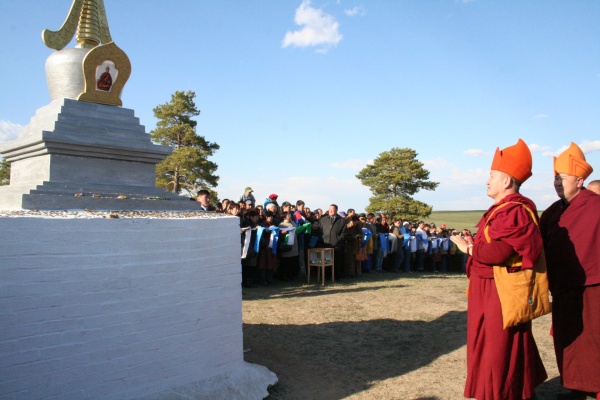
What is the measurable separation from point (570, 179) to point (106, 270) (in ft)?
13.3

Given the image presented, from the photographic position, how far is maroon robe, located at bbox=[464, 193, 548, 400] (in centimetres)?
344

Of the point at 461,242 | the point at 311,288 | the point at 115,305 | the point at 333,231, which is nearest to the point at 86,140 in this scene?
the point at 115,305

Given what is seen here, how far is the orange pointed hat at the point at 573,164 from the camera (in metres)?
4.31

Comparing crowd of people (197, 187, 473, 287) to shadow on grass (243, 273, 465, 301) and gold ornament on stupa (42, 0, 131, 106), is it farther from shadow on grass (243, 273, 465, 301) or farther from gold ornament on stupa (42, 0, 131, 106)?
gold ornament on stupa (42, 0, 131, 106)

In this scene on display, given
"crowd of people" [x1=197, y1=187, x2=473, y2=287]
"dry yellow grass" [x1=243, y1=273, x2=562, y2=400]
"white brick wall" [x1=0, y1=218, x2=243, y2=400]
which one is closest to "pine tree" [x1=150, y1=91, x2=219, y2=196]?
"crowd of people" [x1=197, y1=187, x2=473, y2=287]

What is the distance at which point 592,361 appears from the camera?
396cm

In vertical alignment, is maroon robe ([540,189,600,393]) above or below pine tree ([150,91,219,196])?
below

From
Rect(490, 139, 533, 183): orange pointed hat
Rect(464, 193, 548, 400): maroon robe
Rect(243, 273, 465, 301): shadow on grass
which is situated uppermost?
Rect(490, 139, 533, 183): orange pointed hat

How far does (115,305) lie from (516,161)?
10.5 feet

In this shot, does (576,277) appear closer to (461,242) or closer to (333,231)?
(461,242)

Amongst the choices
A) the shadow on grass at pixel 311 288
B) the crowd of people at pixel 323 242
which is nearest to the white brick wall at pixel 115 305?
the crowd of people at pixel 323 242

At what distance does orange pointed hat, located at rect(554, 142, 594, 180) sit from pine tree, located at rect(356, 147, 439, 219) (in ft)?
88.7

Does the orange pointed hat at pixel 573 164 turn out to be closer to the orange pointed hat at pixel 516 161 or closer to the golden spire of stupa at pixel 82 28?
the orange pointed hat at pixel 516 161

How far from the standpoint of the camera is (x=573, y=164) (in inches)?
171
